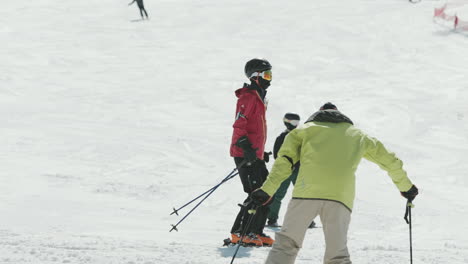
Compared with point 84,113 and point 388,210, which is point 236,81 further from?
point 388,210

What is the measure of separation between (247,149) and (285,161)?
1.62 m

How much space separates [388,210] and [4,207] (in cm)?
515

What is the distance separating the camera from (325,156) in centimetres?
416

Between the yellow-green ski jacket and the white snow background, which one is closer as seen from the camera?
the yellow-green ski jacket

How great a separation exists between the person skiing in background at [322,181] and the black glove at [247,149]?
1.57m

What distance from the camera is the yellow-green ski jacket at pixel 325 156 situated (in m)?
4.14

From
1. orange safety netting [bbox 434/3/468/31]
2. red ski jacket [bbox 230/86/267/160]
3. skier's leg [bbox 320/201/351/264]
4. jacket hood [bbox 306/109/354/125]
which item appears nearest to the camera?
skier's leg [bbox 320/201/351/264]

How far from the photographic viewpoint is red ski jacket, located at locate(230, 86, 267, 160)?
5.95 meters

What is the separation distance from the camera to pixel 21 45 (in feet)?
68.4

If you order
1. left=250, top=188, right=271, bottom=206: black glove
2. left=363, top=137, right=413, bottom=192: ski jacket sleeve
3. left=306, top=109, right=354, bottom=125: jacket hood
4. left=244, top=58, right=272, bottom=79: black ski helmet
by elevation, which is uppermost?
left=244, top=58, right=272, bottom=79: black ski helmet

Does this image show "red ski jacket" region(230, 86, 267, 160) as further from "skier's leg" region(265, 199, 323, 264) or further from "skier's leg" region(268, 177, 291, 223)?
"skier's leg" region(265, 199, 323, 264)

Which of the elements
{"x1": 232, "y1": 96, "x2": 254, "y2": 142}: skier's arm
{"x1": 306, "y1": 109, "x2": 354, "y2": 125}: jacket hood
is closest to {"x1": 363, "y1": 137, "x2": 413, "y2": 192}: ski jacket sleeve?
{"x1": 306, "y1": 109, "x2": 354, "y2": 125}: jacket hood

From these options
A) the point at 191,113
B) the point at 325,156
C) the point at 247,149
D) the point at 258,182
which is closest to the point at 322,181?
the point at 325,156

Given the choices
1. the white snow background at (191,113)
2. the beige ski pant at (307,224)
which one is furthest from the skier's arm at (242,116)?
the beige ski pant at (307,224)
